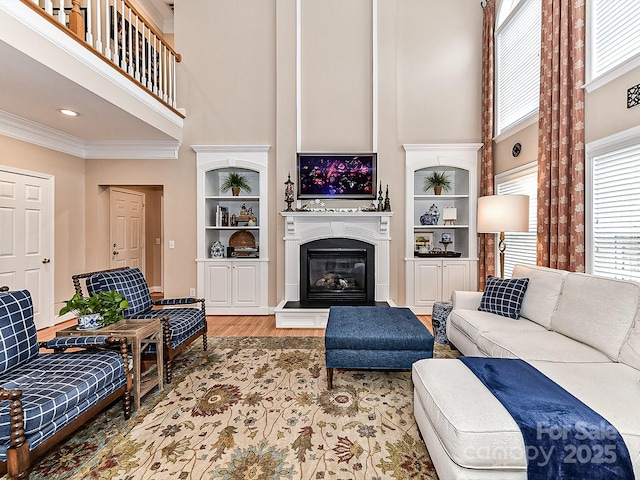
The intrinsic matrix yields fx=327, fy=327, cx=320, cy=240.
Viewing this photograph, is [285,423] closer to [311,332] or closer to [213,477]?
[213,477]

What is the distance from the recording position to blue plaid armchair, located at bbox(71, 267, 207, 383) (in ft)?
8.91

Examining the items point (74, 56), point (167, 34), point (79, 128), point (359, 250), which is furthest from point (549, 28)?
point (167, 34)

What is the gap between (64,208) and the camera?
183 inches

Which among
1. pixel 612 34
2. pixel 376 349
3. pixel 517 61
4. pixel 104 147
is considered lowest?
pixel 376 349

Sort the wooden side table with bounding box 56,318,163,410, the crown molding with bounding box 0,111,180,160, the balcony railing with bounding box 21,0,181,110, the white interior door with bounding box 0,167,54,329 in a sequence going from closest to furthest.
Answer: the wooden side table with bounding box 56,318,163,410, the balcony railing with bounding box 21,0,181,110, the white interior door with bounding box 0,167,54,329, the crown molding with bounding box 0,111,180,160

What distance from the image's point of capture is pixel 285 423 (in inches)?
84.2

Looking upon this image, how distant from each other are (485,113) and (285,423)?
4765 mm

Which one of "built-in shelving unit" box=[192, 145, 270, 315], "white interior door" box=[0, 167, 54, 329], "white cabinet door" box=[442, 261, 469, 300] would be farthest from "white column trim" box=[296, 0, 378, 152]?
"white interior door" box=[0, 167, 54, 329]

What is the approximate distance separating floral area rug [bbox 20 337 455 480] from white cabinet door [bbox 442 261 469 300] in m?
2.44

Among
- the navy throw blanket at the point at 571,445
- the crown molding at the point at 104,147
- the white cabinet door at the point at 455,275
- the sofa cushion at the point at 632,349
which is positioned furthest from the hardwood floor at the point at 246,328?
the navy throw blanket at the point at 571,445

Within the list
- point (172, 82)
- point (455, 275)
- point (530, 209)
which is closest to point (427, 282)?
point (455, 275)

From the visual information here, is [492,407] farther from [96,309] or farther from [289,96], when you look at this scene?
[289,96]

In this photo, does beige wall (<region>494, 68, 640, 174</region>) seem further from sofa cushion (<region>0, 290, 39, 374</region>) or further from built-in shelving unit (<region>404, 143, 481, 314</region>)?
sofa cushion (<region>0, 290, 39, 374</region>)

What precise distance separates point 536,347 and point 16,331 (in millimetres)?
3294
